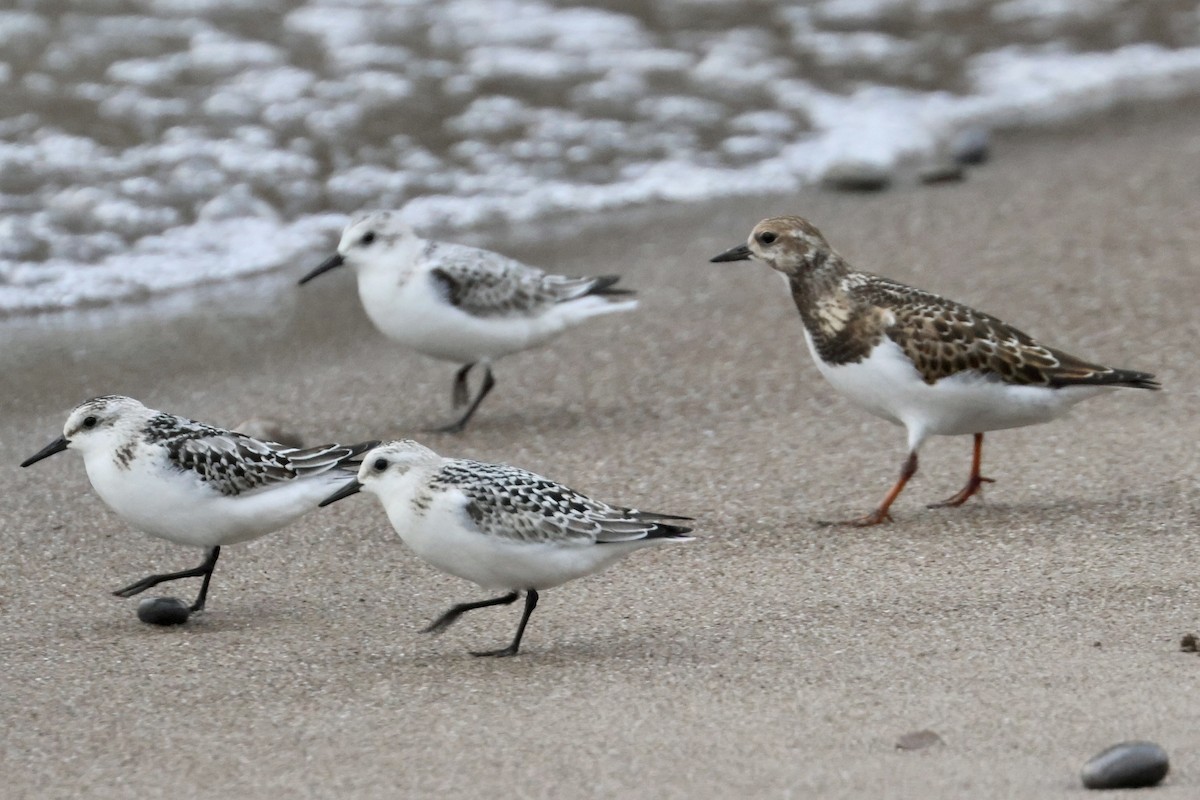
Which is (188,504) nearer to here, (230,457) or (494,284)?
(230,457)

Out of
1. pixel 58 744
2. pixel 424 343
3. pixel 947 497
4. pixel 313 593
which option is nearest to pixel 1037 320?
pixel 947 497

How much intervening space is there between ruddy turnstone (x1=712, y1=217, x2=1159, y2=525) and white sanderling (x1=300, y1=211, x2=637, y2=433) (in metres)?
1.91

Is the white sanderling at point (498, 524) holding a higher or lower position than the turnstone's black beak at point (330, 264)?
lower

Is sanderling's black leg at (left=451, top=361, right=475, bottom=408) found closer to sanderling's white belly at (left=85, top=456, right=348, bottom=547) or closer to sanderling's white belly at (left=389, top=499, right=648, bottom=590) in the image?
sanderling's white belly at (left=85, top=456, right=348, bottom=547)

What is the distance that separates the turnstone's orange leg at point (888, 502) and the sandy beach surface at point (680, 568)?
0.08 m

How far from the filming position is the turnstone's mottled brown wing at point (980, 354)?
6.17m

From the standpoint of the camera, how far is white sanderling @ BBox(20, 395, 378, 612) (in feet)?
17.7

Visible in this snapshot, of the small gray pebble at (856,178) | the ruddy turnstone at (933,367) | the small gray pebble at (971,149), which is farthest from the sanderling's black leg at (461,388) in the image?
the small gray pebble at (971,149)

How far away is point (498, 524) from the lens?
489 centimetres

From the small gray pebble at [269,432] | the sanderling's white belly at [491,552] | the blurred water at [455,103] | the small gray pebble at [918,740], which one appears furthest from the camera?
the blurred water at [455,103]

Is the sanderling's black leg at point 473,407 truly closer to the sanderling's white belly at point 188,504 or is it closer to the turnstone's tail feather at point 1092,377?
the sanderling's white belly at point 188,504

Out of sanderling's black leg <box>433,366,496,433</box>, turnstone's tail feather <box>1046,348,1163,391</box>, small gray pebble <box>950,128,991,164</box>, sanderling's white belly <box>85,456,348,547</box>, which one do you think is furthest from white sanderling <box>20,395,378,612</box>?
small gray pebble <box>950,128,991,164</box>

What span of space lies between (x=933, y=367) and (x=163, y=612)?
279 centimetres

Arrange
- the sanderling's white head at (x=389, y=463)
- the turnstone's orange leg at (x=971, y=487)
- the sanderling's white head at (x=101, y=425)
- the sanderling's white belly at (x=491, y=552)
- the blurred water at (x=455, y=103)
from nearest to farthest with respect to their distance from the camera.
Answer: the sanderling's white belly at (x=491, y=552)
the sanderling's white head at (x=389, y=463)
the sanderling's white head at (x=101, y=425)
the turnstone's orange leg at (x=971, y=487)
the blurred water at (x=455, y=103)
